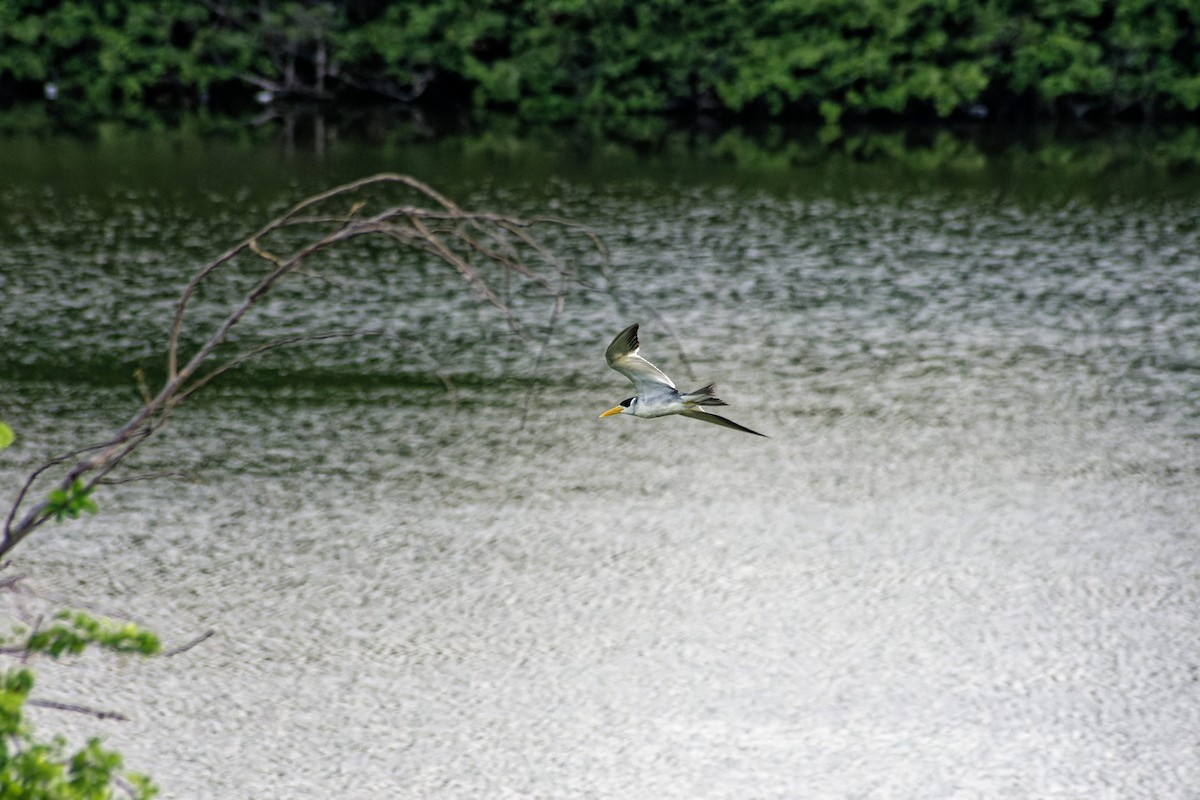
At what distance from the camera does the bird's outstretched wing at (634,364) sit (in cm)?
591

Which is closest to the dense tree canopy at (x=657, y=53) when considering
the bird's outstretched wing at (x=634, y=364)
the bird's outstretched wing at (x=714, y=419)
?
the bird's outstretched wing at (x=634, y=364)

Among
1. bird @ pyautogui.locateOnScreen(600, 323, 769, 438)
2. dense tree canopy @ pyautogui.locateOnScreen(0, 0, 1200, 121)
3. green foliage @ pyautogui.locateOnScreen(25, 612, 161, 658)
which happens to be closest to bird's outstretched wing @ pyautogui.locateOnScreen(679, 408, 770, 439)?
bird @ pyautogui.locateOnScreen(600, 323, 769, 438)

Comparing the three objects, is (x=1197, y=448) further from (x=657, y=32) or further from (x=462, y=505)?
(x=657, y=32)

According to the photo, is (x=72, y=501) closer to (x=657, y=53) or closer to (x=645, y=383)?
(x=645, y=383)

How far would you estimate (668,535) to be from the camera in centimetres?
1697

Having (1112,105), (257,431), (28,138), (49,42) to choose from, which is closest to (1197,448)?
(257,431)

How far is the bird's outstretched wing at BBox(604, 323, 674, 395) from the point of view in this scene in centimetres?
591

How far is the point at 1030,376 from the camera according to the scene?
70.4ft

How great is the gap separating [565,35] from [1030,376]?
24.5 m

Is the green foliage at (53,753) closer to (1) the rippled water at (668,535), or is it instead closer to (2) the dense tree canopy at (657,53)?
(1) the rippled water at (668,535)

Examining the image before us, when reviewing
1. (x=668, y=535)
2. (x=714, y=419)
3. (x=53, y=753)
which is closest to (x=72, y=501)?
(x=53, y=753)

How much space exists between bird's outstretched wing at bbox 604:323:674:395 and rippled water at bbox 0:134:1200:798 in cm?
186

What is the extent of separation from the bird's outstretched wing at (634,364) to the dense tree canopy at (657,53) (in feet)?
122

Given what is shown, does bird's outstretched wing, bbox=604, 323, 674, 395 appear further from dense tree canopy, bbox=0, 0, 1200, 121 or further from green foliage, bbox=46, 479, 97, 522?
dense tree canopy, bbox=0, 0, 1200, 121
